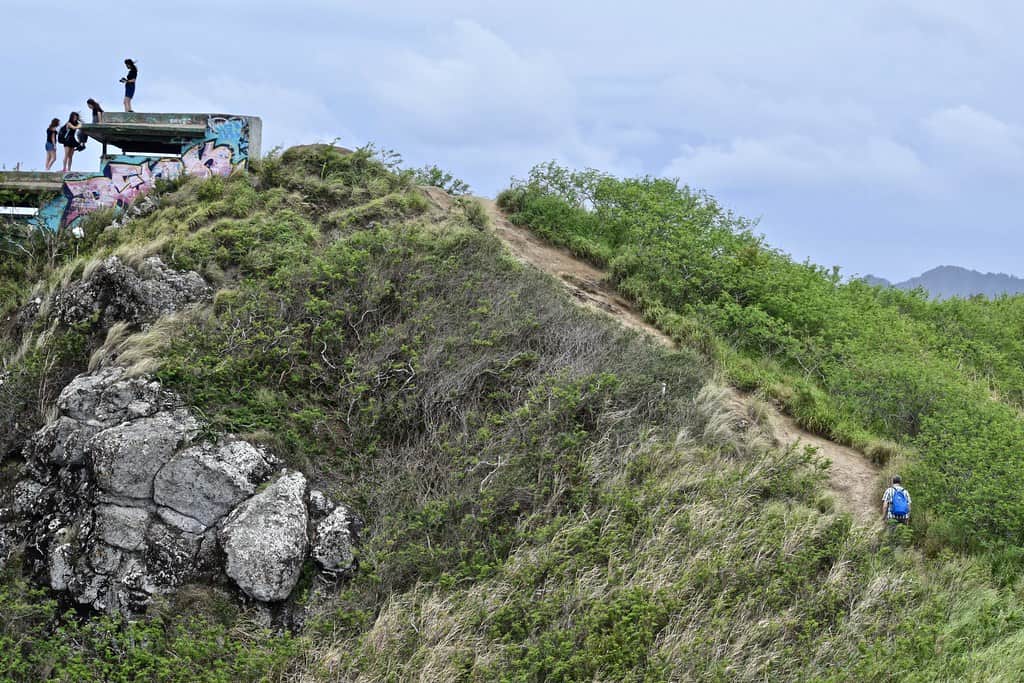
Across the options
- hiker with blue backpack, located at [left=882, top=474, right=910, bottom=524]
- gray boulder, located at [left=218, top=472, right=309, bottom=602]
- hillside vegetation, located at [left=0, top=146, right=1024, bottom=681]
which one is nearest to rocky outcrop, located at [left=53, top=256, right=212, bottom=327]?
hillside vegetation, located at [left=0, top=146, right=1024, bottom=681]

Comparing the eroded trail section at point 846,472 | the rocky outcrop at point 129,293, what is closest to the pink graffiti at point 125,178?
the rocky outcrop at point 129,293

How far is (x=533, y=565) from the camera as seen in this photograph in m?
7.33

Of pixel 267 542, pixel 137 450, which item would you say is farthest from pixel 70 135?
pixel 267 542

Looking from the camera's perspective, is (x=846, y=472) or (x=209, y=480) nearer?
(x=209, y=480)

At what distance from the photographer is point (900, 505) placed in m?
9.12

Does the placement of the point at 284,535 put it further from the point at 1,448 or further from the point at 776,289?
the point at 776,289

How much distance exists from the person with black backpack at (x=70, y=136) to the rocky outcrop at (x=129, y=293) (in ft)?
24.9

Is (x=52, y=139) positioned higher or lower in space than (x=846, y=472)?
higher

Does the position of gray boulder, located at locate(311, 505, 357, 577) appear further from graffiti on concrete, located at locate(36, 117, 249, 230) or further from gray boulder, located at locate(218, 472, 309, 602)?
graffiti on concrete, located at locate(36, 117, 249, 230)

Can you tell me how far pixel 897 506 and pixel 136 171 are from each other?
14926 mm

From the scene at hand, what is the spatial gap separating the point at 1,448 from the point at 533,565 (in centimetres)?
619

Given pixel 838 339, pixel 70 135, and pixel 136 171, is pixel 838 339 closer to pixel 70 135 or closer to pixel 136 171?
pixel 136 171

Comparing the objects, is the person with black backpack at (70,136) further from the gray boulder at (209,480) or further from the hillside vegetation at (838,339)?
the gray boulder at (209,480)

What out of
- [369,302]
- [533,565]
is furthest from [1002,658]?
[369,302]
